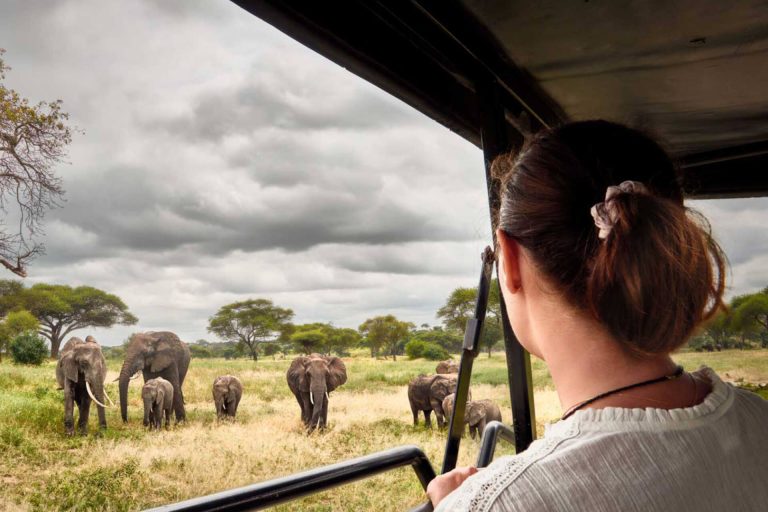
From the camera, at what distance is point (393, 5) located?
3.79 ft

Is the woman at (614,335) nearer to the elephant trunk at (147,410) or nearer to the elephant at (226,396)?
the elephant at (226,396)

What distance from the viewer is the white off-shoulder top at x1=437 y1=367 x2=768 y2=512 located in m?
0.37

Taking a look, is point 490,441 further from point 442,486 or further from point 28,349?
point 28,349

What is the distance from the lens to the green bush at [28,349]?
2875mm

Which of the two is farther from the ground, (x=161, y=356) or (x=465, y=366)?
(x=465, y=366)

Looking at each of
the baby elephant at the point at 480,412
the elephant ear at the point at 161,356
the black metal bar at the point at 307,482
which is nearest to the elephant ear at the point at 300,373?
the elephant ear at the point at 161,356

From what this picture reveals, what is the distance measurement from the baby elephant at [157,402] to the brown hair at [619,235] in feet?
15.2

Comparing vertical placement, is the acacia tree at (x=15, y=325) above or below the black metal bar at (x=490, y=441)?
above

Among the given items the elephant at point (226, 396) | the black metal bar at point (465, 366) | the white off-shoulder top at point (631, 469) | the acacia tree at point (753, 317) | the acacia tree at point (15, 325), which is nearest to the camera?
the white off-shoulder top at point (631, 469)

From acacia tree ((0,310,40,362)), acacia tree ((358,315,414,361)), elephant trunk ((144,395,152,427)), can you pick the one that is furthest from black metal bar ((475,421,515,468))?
acacia tree ((358,315,414,361))

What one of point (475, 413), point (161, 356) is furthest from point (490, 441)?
point (161, 356)

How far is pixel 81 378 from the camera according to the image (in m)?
4.88

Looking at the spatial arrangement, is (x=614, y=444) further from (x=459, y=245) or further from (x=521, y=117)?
(x=459, y=245)

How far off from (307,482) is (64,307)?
3334mm
